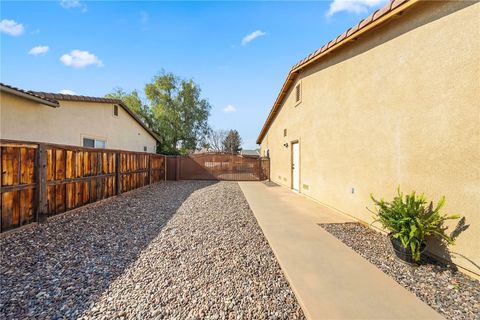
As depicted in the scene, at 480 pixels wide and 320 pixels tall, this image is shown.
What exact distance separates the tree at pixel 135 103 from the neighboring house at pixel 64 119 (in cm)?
1320

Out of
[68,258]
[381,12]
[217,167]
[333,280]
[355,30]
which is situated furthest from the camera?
[217,167]

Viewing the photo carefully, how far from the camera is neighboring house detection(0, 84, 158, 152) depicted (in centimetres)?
693

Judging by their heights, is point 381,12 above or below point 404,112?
above

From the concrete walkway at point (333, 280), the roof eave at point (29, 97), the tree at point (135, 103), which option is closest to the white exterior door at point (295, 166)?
the concrete walkway at point (333, 280)

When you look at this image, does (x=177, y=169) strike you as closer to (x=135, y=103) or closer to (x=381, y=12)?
(x=381, y=12)

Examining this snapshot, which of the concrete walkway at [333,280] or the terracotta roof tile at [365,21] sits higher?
the terracotta roof tile at [365,21]

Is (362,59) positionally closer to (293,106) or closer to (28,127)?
(293,106)

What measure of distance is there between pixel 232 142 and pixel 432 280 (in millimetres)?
44926

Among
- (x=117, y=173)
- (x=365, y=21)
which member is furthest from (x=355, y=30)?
(x=117, y=173)

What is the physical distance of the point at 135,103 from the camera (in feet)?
86.5

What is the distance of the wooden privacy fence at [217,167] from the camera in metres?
15.3

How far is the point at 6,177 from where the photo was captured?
12.9ft

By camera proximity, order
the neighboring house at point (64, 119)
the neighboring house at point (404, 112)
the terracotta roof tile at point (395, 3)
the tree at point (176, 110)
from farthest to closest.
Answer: the tree at point (176, 110) < the neighboring house at point (64, 119) < the terracotta roof tile at point (395, 3) < the neighboring house at point (404, 112)

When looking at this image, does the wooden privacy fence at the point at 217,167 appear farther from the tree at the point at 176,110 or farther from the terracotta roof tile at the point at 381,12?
the terracotta roof tile at the point at 381,12
